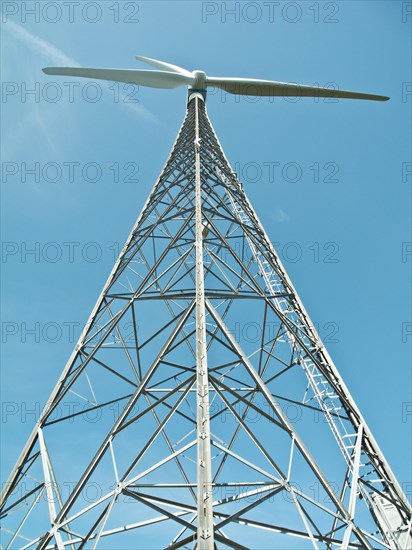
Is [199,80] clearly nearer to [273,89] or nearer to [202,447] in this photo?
[273,89]

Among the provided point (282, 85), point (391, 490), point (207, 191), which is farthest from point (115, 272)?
point (282, 85)

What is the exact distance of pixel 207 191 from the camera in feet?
42.5

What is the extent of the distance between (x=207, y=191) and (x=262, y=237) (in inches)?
83.2

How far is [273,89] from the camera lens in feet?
60.7

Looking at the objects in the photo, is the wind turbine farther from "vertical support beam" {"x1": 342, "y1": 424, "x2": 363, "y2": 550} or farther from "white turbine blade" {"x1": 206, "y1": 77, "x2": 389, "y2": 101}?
"vertical support beam" {"x1": 342, "y1": 424, "x2": 363, "y2": 550}

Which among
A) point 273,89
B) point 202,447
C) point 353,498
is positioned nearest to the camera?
point 202,447

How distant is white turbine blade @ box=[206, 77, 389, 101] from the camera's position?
17906mm

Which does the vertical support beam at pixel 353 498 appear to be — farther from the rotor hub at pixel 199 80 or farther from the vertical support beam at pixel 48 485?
the rotor hub at pixel 199 80

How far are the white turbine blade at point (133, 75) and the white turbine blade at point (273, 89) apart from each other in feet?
5.17

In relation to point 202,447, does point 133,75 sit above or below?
above

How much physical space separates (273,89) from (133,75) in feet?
18.7

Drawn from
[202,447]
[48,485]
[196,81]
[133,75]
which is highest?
[196,81]

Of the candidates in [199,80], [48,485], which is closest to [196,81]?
[199,80]

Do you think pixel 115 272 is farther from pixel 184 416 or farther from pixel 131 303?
pixel 184 416
